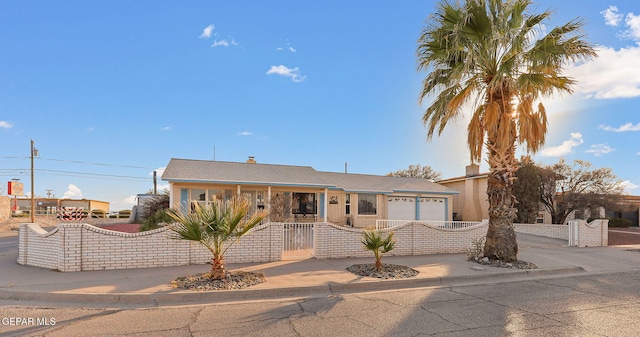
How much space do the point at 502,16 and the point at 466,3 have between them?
41.2 inches

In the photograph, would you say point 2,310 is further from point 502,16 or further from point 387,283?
point 502,16

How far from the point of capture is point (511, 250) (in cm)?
1084

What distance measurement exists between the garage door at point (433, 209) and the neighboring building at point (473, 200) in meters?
3.67

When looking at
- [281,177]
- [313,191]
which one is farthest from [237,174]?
[313,191]

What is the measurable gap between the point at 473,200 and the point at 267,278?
2459 cm

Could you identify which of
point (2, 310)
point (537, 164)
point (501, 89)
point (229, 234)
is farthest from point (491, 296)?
point (537, 164)

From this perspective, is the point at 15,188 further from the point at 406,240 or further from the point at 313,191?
the point at 406,240

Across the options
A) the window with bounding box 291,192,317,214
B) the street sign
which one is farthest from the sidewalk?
the street sign

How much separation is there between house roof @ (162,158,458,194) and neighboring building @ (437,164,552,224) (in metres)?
3.87

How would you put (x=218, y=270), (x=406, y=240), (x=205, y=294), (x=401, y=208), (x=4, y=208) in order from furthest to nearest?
(x=4, y=208)
(x=401, y=208)
(x=406, y=240)
(x=218, y=270)
(x=205, y=294)

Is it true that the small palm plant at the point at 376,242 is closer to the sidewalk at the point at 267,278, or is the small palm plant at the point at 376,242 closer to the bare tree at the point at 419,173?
the sidewalk at the point at 267,278

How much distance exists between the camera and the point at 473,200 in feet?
94.9

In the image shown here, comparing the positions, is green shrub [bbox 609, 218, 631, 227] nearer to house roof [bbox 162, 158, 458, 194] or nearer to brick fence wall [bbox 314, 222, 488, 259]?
house roof [bbox 162, 158, 458, 194]

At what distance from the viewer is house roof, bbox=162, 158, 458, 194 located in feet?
64.0
